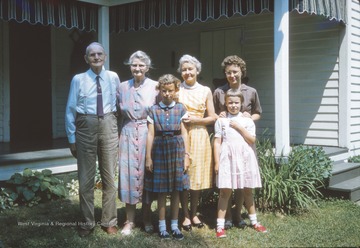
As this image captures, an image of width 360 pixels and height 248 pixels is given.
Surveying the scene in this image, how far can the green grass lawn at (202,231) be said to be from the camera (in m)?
4.03

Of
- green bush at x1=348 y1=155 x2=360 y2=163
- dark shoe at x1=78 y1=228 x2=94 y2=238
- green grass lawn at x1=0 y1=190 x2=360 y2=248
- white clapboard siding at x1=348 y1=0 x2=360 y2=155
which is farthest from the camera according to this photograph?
white clapboard siding at x1=348 y1=0 x2=360 y2=155

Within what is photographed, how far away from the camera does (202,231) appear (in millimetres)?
4406

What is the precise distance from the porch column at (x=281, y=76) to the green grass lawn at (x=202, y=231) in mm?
989

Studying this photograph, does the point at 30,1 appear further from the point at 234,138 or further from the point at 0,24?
the point at 234,138

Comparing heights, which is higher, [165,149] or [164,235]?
[165,149]

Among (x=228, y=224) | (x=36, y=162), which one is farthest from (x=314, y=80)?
(x=36, y=162)

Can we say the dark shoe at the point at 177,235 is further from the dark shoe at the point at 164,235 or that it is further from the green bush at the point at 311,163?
the green bush at the point at 311,163

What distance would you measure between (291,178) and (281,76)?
1.35m

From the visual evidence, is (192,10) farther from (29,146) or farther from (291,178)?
(29,146)

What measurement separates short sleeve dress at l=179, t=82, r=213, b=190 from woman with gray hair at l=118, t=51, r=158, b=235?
340mm

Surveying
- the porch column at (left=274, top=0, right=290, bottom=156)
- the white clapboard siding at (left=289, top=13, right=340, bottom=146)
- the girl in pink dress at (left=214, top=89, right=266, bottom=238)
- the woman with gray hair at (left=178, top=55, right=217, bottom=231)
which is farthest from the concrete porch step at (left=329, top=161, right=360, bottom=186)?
the woman with gray hair at (left=178, top=55, right=217, bottom=231)

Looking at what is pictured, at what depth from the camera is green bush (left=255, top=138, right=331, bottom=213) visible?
5.04 metres

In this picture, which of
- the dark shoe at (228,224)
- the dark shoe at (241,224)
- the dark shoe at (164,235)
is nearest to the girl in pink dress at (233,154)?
the dark shoe at (228,224)

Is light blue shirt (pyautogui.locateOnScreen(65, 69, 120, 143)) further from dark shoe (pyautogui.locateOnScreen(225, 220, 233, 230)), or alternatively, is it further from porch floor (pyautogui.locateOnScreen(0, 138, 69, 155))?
porch floor (pyautogui.locateOnScreen(0, 138, 69, 155))
